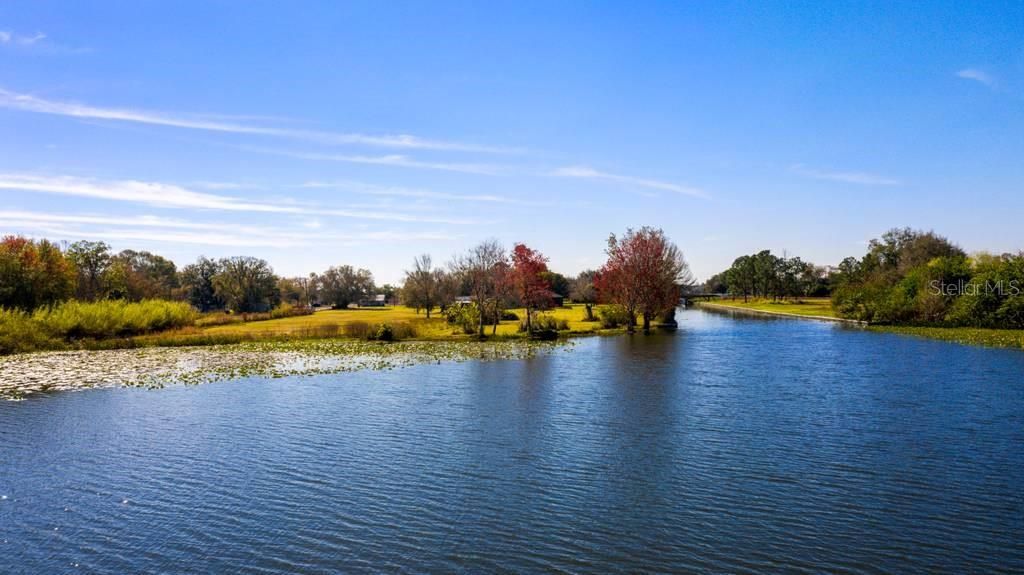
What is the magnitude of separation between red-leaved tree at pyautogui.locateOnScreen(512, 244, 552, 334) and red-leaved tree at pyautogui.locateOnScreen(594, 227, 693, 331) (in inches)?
301

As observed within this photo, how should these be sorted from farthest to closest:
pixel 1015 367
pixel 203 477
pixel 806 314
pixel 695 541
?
pixel 806 314 → pixel 1015 367 → pixel 203 477 → pixel 695 541

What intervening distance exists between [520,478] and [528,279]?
1982 inches

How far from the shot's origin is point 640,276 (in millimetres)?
66375

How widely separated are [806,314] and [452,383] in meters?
80.0

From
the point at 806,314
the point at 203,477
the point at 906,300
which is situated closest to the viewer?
the point at 203,477

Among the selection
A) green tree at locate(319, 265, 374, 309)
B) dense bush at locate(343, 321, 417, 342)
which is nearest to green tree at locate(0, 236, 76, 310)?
dense bush at locate(343, 321, 417, 342)

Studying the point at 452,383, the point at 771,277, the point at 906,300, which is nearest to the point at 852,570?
the point at 452,383

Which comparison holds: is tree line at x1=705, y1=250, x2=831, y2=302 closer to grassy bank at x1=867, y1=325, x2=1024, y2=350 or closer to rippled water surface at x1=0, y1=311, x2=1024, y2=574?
grassy bank at x1=867, y1=325, x2=1024, y2=350

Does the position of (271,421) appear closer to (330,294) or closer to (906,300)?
(906,300)

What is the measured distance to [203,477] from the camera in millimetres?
16391

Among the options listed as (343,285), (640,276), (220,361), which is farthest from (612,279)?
(343,285)

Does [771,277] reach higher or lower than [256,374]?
higher

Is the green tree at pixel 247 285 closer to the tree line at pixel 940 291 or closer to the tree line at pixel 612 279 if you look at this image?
the tree line at pixel 612 279

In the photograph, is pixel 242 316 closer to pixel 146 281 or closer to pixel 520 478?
pixel 146 281
